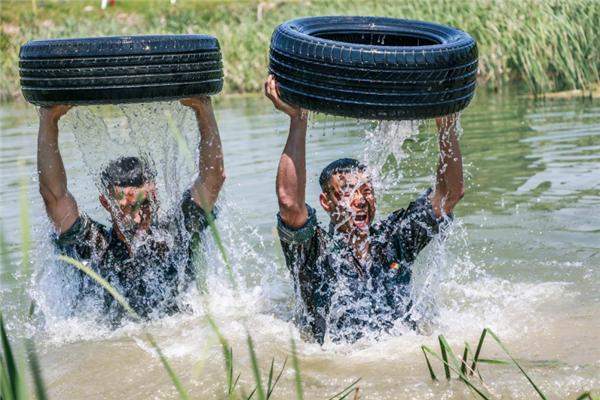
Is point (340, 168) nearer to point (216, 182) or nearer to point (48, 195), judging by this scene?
point (216, 182)

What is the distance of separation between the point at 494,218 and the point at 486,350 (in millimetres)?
3310

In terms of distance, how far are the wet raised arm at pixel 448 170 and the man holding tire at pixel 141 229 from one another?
1.22 m

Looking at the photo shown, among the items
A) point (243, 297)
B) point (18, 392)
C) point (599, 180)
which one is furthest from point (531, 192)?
point (18, 392)

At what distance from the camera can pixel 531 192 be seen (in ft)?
29.9

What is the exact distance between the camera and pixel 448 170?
5156mm

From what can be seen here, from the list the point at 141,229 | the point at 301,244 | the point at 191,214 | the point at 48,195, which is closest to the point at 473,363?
the point at 301,244

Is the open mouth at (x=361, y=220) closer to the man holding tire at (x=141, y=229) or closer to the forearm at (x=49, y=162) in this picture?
the man holding tire at (x=141, y=229)

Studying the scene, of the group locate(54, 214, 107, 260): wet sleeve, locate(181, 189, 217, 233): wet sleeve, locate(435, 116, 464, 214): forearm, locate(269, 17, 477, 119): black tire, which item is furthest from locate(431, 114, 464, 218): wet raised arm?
locate(54, 214, 107, 260): wet sleeve

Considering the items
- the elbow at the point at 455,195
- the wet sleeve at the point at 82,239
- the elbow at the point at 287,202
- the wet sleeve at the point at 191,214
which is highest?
the elbow at the point at 287,202

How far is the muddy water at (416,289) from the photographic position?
4875mm

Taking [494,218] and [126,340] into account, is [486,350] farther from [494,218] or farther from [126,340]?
[494,218]

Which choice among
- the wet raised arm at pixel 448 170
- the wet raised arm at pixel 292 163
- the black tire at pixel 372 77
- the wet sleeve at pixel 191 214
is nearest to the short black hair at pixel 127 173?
the wet sleeve at pixel 191 214

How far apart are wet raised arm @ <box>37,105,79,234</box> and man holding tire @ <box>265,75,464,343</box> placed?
1.32m

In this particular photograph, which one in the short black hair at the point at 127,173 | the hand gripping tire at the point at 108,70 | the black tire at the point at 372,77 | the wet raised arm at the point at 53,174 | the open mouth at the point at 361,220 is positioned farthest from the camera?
the short black hair at the point at 127,173
